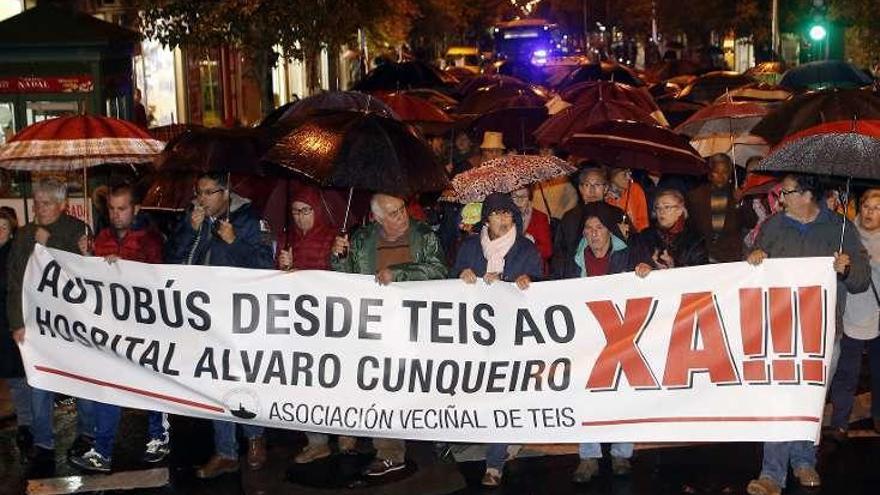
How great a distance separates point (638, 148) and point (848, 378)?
2.06m

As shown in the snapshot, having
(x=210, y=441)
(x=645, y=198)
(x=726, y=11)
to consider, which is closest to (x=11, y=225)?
(x=210, y=441)

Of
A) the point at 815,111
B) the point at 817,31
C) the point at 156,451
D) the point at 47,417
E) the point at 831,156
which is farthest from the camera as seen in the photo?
the point at 817,31

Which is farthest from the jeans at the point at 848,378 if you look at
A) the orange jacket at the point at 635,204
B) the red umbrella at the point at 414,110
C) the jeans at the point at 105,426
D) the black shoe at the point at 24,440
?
the red umbrella at the point at 414,110

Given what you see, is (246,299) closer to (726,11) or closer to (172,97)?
(172,97)

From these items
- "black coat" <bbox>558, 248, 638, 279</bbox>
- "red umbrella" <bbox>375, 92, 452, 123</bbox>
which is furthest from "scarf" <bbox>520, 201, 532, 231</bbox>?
"red umbrella" <bbox>375, 92, 452, 123</bbox>

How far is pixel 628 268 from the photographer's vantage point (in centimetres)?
786

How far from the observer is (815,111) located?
34.8ft

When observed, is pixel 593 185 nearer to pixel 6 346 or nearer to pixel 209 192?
pixel 209 192

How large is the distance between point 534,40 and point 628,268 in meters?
47.4

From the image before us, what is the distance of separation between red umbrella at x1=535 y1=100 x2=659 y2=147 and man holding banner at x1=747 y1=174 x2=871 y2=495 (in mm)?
3944

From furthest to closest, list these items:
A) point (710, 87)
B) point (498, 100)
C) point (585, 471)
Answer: point (710, 87) < point (498, 100) < point (585, 471)

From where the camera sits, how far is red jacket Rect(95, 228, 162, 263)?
8.36 meters

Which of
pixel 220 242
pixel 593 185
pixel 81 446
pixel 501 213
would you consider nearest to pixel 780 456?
pixel 501 213

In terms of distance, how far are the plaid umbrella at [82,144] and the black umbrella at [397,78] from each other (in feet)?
39.5
